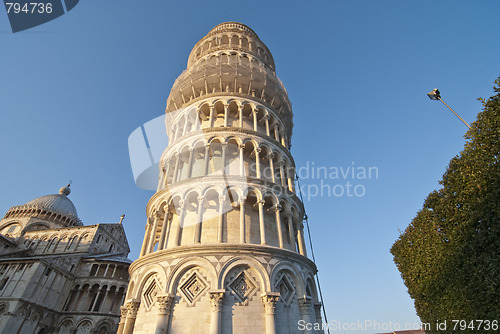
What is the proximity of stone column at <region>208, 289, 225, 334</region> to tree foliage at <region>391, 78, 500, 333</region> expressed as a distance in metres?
9.13

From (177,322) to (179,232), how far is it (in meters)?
4.75

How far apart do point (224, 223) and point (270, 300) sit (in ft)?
15.3

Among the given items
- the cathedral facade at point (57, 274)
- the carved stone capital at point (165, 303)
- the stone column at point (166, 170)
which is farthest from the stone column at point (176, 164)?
the cathedral facade at point (57, 274)

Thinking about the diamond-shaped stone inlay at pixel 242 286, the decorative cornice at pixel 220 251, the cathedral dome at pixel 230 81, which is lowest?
the diamond-shaped stone inlay at pixel 242 286

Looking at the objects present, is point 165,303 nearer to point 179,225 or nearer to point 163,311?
point 163,311

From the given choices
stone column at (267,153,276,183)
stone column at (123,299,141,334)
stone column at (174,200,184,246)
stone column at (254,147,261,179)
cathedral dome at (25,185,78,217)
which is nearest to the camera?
stone column at (123,299,141,334)

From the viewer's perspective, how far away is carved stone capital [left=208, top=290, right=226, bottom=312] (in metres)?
12.0

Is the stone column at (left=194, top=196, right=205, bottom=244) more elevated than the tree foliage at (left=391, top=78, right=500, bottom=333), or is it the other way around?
the stone column at (left=194, top=196, right=205, bottom=244)

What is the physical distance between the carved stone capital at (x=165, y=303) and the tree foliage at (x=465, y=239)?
38.1ft

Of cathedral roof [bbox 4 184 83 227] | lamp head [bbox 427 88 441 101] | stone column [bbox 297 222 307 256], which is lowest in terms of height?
stone column [bbox 297 222 307 256]

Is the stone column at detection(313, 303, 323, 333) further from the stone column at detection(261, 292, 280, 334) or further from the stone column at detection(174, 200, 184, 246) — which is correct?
the stone column at detection(174, 200, 184, 246)

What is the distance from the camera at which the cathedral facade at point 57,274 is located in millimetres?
29734

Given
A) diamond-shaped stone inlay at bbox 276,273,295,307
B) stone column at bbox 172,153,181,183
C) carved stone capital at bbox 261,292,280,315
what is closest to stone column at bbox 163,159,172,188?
stone column at bbox 172,153,181,183

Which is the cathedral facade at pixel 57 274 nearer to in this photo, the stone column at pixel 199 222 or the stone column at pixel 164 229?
the stone column at pixel 164 229
